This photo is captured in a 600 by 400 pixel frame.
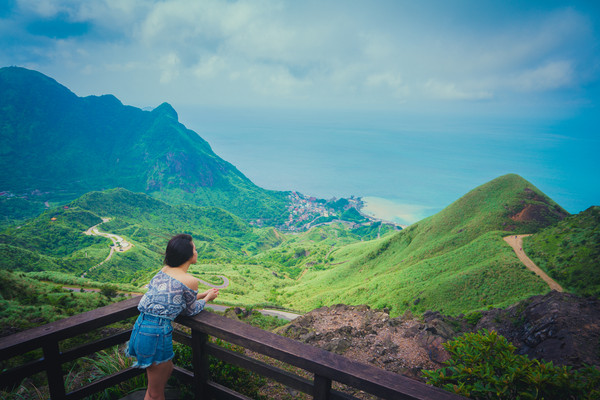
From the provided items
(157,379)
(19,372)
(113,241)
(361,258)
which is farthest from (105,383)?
(113,241)

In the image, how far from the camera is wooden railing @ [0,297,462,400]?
2117 mm

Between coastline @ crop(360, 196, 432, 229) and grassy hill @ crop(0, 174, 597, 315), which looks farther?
coastline @ crop(360, 196, 432, 229)

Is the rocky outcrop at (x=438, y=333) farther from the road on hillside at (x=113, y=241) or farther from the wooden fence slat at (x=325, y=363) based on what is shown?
the road on hillside at (x=113, y=241)

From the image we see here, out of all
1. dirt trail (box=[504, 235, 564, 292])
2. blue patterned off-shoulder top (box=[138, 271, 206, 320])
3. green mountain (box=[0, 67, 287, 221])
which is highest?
green mountain (box=[0, 67, 287, 221])

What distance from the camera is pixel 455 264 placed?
30.9m

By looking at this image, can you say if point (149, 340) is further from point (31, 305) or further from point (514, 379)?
point (31, 305)

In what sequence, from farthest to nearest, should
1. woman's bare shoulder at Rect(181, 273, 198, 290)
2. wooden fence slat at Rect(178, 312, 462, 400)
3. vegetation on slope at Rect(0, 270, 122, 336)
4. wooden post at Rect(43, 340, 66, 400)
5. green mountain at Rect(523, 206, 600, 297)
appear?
green mountain at Rect(523, 206, 600, 297) → vegetation on slope at Rect(0, 270, 122, 336) → woman's bare shoulder at Rect(181, 273, 198, 290) → wooden post at Rect(43, 340, 66, 400) → wooden fence slat at Rect(178, 312, 462, 400)

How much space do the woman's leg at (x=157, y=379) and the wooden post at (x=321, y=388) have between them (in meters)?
1.47

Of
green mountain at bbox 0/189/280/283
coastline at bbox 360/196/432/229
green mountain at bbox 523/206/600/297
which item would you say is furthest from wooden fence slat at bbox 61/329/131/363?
coastline at bbox 360/196/432/229

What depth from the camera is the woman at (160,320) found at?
2750 mm

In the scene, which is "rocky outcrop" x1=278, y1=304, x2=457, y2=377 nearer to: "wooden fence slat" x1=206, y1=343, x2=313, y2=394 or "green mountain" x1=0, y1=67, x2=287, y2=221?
"wooden fence slat" x1=206, y1=343, x2=313, y2=394

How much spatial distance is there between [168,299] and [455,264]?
3315 centimetres

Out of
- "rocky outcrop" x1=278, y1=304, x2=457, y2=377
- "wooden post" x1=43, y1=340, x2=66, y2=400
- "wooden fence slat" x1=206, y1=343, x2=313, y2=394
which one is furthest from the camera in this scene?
"rocky outcrop" x1=278, y1=304, x2=457, y2=377

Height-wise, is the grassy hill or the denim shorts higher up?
the denim shorts
